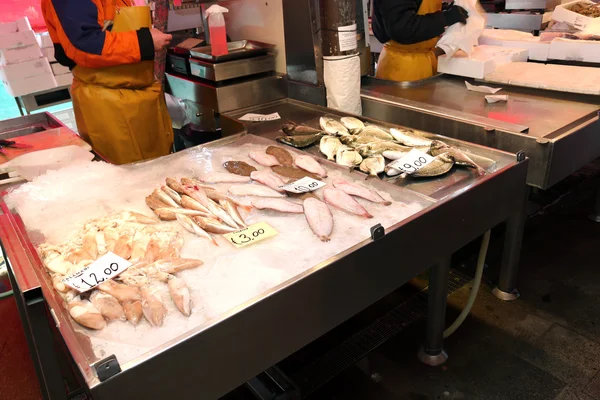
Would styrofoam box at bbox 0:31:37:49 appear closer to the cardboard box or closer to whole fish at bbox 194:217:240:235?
the cardboard box

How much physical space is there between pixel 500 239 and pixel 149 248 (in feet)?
7.67

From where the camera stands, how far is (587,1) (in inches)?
146

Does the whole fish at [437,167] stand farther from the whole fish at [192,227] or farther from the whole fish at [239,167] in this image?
the whole fish at [192,227]

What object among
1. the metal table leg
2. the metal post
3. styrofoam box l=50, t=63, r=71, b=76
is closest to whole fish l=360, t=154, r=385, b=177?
the metal table leg

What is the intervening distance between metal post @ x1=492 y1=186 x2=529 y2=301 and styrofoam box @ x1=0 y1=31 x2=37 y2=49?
4.53m

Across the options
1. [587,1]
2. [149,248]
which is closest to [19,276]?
[149,248]

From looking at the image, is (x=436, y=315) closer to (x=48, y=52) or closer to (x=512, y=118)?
(x=512, y=118)

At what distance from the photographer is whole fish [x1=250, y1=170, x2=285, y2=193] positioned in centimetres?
163

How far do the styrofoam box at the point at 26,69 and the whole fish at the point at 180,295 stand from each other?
433 cm

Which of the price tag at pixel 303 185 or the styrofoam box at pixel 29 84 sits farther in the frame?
the styrofoam box at pixel 29 84

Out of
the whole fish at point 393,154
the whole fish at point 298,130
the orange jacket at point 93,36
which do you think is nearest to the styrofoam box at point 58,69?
the orange jacket at point 93,36

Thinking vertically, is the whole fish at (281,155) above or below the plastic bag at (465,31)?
below

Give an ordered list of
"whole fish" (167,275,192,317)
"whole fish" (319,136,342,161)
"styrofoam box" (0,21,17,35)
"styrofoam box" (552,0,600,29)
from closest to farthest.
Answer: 1. "whole fish" (167,275,192,317)
2. "whole fish" (319,136,342,161)
3. "styrofoam box" (552,0,600,29)
4. "styrofoam box" (0,21,17,35)

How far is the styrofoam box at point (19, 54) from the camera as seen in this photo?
4461 mm
